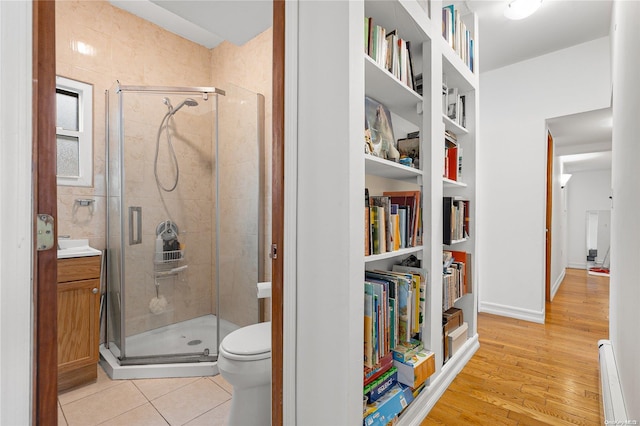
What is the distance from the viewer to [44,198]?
709 millimetres

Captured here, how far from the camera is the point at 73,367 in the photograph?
186cm

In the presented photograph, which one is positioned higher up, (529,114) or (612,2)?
(612,2)

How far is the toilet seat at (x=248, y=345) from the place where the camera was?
4.82ft

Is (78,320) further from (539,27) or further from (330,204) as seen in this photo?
(539,27)

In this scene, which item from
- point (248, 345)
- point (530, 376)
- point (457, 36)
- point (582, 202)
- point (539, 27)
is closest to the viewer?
point (248, 345)

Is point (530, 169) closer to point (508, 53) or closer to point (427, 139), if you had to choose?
point (508, 53)

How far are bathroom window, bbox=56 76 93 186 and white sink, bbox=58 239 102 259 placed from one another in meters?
0.42

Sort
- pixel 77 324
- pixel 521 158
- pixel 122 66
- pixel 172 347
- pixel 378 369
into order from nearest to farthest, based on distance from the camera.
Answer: pixel 378 369
pixel 77 324
pixel 172 347
pixel 122 66
pixel 521 158

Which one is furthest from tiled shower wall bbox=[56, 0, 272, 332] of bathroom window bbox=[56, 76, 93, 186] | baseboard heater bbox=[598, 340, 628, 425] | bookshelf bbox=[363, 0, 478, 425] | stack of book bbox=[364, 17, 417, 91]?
baseboard heater bbox=[598, 340, 628, 425]

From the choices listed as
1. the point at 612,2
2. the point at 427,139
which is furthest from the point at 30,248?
the point at 612,2

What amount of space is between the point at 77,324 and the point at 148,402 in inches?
26.0

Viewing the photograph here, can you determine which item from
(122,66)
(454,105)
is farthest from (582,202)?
(122,66)

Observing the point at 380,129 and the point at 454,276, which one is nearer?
the point at 380,129

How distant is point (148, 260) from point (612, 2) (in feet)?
13.4
